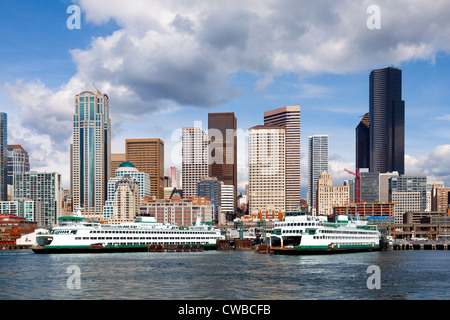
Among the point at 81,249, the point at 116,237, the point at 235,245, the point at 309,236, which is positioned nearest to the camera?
the point at 309,236

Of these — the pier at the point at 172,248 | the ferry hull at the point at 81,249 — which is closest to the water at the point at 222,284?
the ferry hull at the point at 81,249

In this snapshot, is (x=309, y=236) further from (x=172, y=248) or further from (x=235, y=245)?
(x=235, y=245)

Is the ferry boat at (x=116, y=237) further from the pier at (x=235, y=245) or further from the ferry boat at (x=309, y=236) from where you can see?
the ferry boat at (x=309, y=236)

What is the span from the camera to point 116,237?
522ft

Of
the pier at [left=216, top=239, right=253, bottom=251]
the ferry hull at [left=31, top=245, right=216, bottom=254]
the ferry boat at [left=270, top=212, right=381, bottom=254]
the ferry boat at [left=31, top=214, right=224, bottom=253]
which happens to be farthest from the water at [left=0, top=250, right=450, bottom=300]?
the pier at [left=216, top=239, right=253, bottom=251]

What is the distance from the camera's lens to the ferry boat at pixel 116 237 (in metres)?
149

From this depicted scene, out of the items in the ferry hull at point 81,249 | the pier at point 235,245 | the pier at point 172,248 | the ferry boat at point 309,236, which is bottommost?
the pier at point 235,245

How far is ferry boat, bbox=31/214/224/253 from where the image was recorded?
148625 mm

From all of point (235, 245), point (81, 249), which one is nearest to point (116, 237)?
point (81, 249)

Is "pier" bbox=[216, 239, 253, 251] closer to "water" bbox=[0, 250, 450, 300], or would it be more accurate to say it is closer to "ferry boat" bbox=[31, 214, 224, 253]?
"ferry boat" bbox=[31, 214, 224, 253]

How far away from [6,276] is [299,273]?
43910mm
